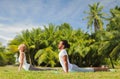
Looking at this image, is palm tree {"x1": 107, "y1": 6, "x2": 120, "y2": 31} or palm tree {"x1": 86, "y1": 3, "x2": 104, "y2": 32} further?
palm tree {"x1": 86, "y1": 3, "x2": 104, "y2": 32}

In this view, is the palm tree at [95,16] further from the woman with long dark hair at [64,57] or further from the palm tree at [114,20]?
the woman with long dark hair at [64,57]

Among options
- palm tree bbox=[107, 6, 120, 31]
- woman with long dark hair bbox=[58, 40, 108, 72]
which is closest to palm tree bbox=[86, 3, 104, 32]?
palm tree bbox=[107, 6, 120, 31]

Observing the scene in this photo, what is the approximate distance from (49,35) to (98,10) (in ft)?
34.3

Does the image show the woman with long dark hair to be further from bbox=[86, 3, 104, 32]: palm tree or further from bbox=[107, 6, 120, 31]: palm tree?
bbox=[86, 3, 104, 32]: palm tree

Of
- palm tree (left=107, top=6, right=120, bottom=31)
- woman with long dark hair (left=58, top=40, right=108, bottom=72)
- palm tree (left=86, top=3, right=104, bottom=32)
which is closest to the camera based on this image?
woman with long dark hair (left=58, top=40, right=108, bottom=72)

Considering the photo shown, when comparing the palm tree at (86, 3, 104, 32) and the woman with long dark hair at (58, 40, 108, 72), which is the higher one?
the palm tree at (86, 3, 104, 32)

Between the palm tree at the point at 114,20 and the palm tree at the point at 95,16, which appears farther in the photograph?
the palm tree at the point at 95,16

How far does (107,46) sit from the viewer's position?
4516 cm

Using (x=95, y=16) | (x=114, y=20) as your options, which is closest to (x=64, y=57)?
(x=114, y=20)

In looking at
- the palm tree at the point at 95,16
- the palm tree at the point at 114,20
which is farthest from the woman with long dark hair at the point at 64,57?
the palm tree at the point at 95,16

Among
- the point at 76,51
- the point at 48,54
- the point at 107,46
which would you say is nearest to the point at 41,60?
the point at 48,54

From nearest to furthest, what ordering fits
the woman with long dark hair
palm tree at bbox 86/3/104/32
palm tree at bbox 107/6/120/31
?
the woman with long dark hair
palm tree at bbox 107/6/120/31
palm tree at bbox 86/3/104/32

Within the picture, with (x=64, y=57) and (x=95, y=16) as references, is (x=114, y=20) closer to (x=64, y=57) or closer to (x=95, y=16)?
(x=95, y=16)

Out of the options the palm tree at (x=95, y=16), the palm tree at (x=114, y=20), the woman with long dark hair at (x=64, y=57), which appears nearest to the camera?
the woman with long dark hair at (x=64, y=57)
